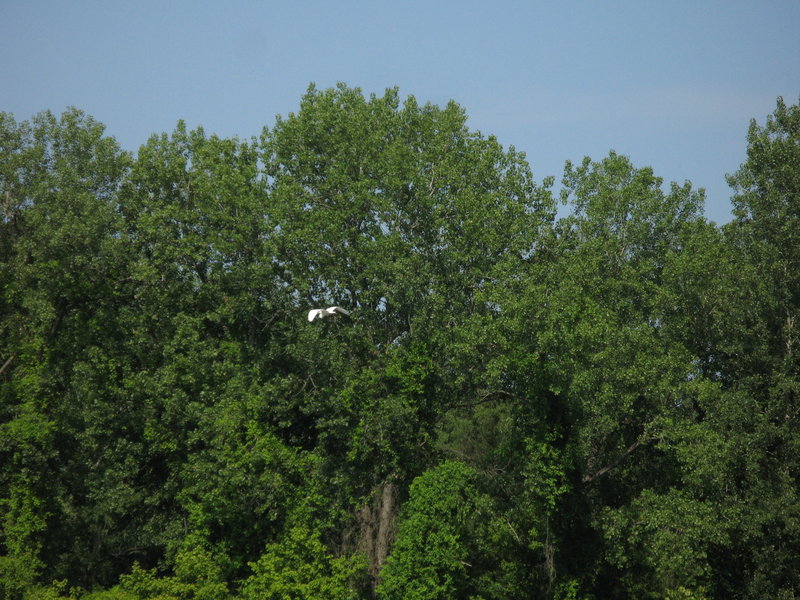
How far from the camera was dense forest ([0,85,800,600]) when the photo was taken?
3519cm

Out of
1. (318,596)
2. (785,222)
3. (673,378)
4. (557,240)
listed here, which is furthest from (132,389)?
(785,222)

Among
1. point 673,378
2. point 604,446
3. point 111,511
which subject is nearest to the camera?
point 673,378

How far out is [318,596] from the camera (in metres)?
36.2

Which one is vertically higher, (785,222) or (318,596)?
(785,222)

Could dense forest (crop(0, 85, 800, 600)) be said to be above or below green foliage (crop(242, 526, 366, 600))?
above

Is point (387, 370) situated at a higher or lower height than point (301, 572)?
higher

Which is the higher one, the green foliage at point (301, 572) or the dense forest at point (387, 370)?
the dense forest at point (387, 370)

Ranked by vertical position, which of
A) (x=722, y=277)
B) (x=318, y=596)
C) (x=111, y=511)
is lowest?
(x=318, y=596)

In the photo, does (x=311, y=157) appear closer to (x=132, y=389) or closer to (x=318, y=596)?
(x=132, y=389)

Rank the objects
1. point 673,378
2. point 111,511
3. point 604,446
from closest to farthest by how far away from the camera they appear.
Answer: point 673,378 → point 604,446 → point 111,511

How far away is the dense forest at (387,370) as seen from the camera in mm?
35188

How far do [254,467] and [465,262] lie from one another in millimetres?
11940

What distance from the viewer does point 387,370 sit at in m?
38.7

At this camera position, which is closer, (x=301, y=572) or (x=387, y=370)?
(x=301, y=572)
